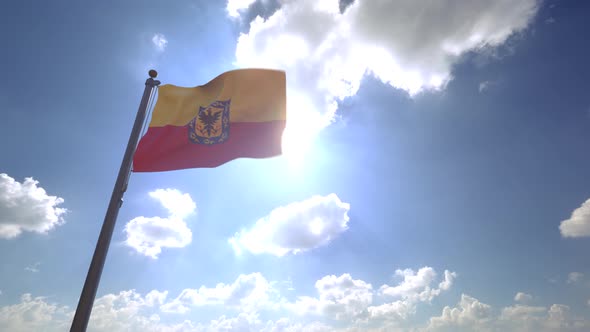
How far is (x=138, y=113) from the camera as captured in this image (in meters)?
10.7

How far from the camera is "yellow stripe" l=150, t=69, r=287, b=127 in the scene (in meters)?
13.0

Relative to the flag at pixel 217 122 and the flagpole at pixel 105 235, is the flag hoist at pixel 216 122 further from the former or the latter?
the flagpole at pixel 105 235

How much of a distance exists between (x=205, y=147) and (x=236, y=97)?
2485 mm

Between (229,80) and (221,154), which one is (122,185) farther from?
(229,80)

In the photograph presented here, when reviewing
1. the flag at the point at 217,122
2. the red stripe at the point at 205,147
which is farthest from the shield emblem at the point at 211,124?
the red stripe at the point at 205,147

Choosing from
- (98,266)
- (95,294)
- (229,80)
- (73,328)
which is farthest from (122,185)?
(229,80)

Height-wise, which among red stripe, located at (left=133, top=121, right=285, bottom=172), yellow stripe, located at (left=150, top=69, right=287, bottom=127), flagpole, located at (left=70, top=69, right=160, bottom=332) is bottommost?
flagpole, located at (left=70, top=69, right=160, bottom=332)

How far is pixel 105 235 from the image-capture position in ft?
27.6

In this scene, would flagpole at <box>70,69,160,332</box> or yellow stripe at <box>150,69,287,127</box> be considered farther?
yellow stripe at <box>150,69,287,127</box>

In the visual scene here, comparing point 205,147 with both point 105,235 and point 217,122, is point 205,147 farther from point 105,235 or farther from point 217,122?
point 105,235

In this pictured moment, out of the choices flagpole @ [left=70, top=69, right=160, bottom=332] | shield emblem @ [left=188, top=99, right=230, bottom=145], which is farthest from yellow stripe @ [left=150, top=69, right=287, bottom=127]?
flagpole @ [left=70, top=69, right=160, bottom=332]

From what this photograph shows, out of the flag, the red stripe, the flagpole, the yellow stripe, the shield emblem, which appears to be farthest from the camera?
the yellow stripe

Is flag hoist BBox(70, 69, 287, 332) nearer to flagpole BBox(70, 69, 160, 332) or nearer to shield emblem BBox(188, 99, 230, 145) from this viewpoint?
shield emblem BBox(188, 99, 230, 145)

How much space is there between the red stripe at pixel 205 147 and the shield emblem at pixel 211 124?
0.67ft
